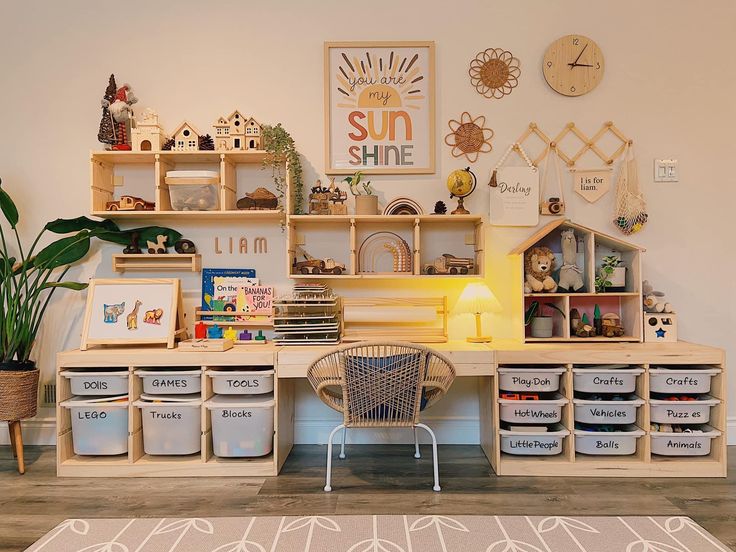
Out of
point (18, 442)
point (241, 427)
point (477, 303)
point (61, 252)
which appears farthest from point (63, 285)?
point (477, 303)

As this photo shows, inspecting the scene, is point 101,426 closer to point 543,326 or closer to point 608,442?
point 543,326

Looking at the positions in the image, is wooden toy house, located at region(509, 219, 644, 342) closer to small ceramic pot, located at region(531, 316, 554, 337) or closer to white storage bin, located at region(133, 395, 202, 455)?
small ceramic pot, located at region(531, 316, 554, 337)

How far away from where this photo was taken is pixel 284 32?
318 centimetres

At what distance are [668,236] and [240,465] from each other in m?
2.82

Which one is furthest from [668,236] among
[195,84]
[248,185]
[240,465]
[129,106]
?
[129,106]

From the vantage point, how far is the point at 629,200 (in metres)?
3.13

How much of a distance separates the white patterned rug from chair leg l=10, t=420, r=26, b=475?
2.57 feet

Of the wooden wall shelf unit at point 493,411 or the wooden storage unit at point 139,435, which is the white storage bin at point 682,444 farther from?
the wooden storage unit at point 139,435

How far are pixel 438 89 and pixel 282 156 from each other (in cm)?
105

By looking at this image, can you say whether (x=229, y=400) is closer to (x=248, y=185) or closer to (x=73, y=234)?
(x=248, y=185)

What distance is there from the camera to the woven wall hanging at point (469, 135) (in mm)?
3189

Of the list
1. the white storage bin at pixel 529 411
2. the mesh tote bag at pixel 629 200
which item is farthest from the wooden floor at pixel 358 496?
the mesh tote bag at pixel 629 200

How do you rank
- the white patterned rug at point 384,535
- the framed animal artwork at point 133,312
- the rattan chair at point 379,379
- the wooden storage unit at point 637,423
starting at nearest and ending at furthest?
1. the white patterned rug at point 384,535
2. the rattan chair at point 379,379
3. the wooden storage unit at point 637,423
4. the framed animal artwork at point 133,312

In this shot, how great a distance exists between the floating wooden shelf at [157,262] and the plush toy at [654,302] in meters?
2.66
